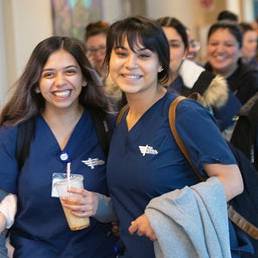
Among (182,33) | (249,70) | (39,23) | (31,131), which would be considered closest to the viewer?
(31,131)

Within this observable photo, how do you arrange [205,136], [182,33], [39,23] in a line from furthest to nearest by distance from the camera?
[39,23] → [182,33] → [205,136]

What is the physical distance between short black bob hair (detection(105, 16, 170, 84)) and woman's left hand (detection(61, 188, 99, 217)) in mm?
474

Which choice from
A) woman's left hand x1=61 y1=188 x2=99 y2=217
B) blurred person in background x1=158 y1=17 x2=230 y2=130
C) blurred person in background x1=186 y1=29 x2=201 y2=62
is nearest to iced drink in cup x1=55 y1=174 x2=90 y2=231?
woman's left hand x1=61 y1=188 x2=99 y2=217

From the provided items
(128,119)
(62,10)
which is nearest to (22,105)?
(128,119)

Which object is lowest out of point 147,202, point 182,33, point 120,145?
point 147,202

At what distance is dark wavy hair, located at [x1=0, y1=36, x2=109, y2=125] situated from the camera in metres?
1.99

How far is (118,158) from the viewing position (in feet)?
5.91

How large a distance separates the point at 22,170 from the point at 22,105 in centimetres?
26

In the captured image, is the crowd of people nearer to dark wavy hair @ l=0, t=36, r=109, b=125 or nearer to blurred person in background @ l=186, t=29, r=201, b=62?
dark wavy hair @ l=0, t=36, r=109, b=125

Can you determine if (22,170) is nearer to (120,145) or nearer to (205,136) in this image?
(120,145)

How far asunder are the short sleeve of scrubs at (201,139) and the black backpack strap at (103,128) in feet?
1.40

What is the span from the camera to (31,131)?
199 cm

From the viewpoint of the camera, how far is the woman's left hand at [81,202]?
175cm

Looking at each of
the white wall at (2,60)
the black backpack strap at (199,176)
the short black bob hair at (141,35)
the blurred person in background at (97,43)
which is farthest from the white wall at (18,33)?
the black backpack strap at (199,176)
